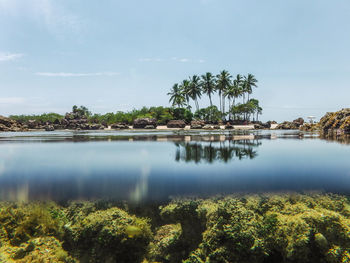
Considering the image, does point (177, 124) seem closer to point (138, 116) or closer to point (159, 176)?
point (138, 116)

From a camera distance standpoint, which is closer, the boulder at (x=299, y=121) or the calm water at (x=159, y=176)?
the calm water at (x=159, y=176)

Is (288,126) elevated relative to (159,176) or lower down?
elevated

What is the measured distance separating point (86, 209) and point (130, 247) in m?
2.53

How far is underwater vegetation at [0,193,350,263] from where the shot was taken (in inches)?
274

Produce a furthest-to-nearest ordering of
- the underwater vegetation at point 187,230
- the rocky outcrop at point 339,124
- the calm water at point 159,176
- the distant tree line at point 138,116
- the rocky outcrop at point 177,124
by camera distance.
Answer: the distant tree line at point 138,116 → the rocky outcrop at point 177,124 → the rocky outcrop at point 339,124 → the calm water at point 159,176 → the underwater vegetation at point 187,230

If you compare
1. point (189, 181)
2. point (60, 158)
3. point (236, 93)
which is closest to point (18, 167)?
point (60, 158)

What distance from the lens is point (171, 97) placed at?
90.0m

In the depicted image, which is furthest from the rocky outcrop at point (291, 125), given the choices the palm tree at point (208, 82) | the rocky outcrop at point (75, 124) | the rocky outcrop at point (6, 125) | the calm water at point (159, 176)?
the rocky outcrop at point (6, 125)

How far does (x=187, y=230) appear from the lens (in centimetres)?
868

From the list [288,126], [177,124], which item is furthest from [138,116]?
[288,126]

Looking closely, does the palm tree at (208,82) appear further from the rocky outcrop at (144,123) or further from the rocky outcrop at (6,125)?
the rocky outcrop at (6,125)

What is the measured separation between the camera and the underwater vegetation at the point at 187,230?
696 cm

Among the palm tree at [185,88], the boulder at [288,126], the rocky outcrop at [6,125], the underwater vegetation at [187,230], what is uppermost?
the palm tree at [185,88]

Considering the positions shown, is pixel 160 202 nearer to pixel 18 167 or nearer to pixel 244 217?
pixel 244 217
